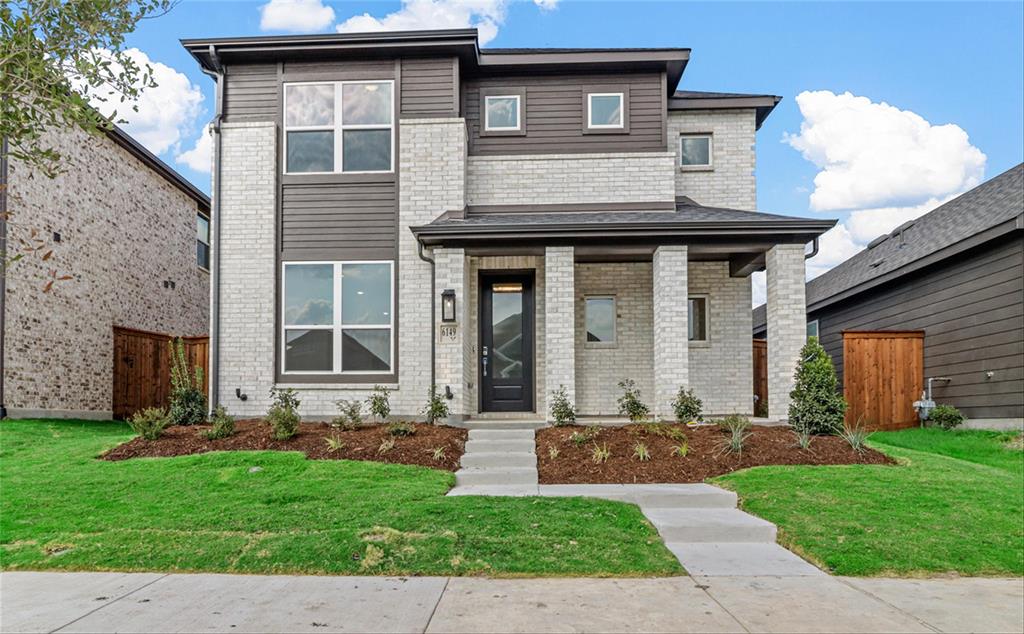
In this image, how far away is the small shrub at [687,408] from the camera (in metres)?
10.4

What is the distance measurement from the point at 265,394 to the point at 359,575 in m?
6.92

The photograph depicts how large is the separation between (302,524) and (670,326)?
21.4 ft

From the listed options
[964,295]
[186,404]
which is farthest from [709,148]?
[186,404]

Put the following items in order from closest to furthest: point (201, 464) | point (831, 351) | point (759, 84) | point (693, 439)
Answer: point (201, 464) < point (693, 439) < point (759, 84) < point (831, 351)

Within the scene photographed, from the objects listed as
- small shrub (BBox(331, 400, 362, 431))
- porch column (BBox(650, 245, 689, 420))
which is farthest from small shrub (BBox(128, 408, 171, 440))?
porch column (BBox(650, 245, 689, 420))

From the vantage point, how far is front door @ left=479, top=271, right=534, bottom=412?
12234 mm

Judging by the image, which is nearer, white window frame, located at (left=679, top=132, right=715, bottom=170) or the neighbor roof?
the neighbor roof

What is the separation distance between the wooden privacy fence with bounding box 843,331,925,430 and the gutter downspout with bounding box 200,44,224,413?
1132 cm

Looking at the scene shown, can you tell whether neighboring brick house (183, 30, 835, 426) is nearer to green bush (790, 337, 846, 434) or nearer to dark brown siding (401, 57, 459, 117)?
dark brown siding (401, 57, 459, 117)

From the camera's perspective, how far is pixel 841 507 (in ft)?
22.2

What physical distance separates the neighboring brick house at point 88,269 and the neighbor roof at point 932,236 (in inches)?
623

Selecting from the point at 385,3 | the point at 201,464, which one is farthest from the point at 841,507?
the point at 385,3

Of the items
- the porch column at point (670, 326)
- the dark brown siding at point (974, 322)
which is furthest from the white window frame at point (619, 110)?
the dark brown siding at point (974, 322)

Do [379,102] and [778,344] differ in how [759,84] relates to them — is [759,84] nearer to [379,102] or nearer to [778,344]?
Answer: [778,344]
